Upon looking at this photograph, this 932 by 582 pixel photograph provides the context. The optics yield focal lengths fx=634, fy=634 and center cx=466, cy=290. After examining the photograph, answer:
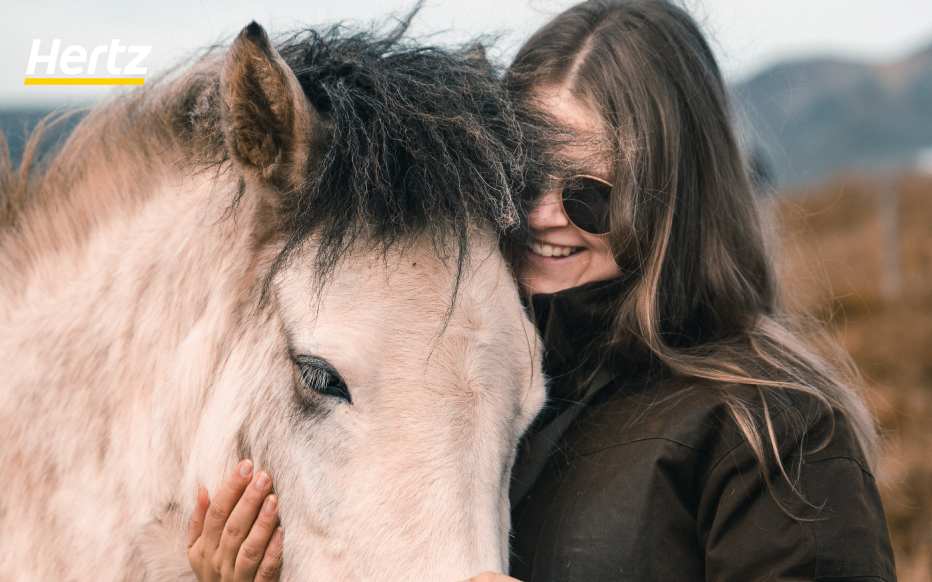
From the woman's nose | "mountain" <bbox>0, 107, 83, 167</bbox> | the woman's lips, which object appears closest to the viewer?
the woman's nose

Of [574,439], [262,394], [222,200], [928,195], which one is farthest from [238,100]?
[928,195]

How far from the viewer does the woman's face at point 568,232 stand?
1.60 meters

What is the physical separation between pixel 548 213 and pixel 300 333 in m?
0.68

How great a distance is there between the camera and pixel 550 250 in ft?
5.52

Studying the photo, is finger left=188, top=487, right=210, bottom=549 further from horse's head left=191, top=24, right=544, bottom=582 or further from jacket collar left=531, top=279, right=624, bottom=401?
jacket collar left=531, top=279, right=624, bottom=401

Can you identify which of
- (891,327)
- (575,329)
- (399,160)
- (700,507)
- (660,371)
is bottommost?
(891,327)

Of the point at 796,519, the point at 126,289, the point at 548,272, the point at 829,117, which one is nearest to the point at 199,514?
the point at 126,289

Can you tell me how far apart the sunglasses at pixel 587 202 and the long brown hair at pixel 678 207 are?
3 centimetres

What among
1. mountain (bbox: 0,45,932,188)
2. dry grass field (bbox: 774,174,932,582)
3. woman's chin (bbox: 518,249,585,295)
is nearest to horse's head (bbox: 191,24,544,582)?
woman's chin (bbox: 518,249,585,295)

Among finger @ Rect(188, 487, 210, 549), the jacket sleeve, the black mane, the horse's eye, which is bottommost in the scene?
the jacket sleeve

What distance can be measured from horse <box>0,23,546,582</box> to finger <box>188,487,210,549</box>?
0.04m

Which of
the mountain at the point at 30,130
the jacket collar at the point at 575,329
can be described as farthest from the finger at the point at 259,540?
the mountain at the point at 30,130

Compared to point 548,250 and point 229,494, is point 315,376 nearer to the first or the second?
point 229,494

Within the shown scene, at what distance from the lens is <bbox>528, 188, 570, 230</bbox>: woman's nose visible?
5.15 ft
